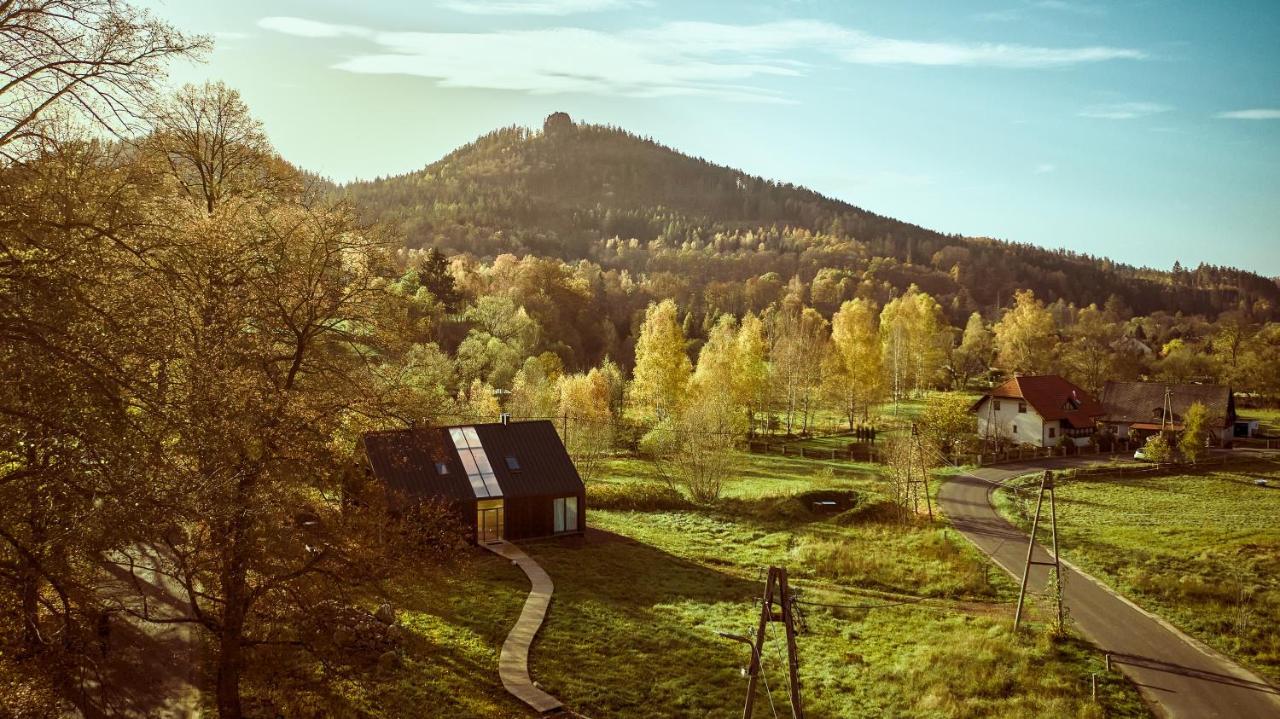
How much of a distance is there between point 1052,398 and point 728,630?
46.4m

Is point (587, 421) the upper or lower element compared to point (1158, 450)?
upper

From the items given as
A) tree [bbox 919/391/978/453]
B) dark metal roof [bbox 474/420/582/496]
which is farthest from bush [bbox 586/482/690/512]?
tree [bbox 919/391/978/453]

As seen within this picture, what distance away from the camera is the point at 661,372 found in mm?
58188

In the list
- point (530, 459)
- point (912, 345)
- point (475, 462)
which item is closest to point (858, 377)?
point (912, 345)

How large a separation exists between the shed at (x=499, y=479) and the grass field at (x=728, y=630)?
1.30m

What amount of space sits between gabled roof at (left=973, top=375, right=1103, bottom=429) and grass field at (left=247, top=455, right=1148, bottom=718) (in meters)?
27.6

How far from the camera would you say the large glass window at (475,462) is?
1254 inches

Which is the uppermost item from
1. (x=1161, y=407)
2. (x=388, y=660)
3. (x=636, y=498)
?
(x=1161, y=407)

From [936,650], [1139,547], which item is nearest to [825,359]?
[1139,547]

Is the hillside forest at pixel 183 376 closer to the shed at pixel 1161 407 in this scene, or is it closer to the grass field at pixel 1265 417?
the shed at pixel 1161 407

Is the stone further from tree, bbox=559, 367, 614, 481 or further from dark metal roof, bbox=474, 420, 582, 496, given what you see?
tree, bbox=559, 367, 614, 481

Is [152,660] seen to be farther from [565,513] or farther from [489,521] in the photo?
[565,513]

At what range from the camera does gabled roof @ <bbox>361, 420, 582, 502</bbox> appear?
3069cm

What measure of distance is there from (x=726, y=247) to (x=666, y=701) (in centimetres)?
16726
